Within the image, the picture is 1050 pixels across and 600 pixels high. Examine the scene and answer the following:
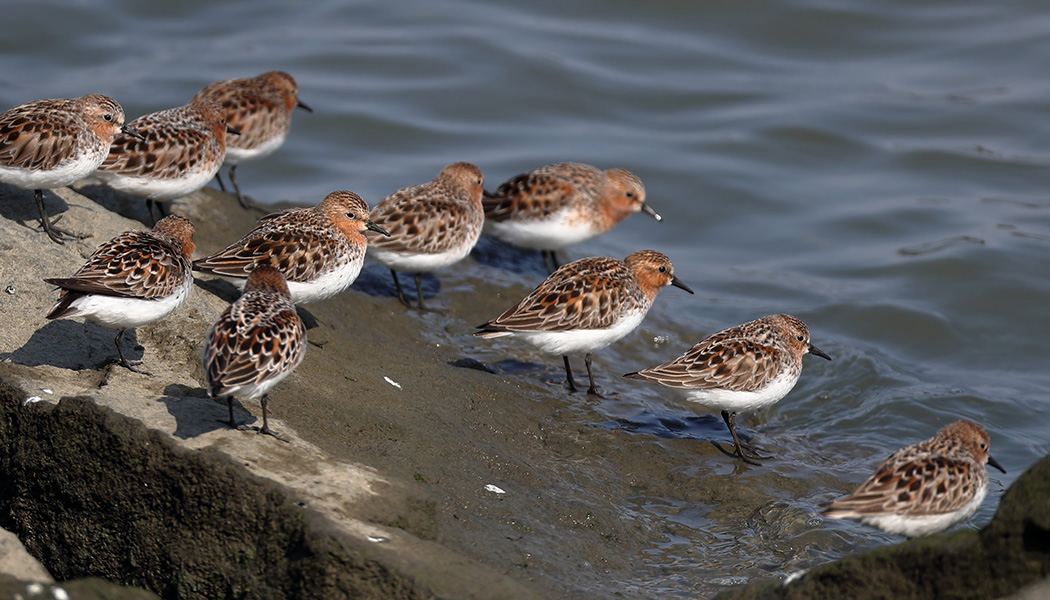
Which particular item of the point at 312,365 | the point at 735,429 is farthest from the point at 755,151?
the point at 312,365

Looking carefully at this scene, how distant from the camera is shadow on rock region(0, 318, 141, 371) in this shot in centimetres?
787

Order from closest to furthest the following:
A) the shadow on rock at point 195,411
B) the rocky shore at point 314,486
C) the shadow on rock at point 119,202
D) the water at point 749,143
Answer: the rocky shore at point 314,486, the shadow on rock at point 195,411, the shadow on rock at point 119,202, the water at point 749,143

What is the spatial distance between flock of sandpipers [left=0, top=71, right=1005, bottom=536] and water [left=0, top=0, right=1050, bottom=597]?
85cm

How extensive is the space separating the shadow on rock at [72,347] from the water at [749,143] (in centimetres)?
426

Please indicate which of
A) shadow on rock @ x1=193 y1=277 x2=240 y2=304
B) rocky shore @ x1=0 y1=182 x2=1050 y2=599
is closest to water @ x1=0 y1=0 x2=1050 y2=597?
rocky shore @ x1=0 y1=182 x2=1050 y2=599

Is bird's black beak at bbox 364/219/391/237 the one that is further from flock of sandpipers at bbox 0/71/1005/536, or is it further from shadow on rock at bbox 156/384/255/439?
shadow on rock at bbox 156/384/255/439

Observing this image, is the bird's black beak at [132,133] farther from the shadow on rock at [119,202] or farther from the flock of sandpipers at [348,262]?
the shadow on rock at [119,202]

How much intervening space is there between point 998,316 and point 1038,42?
828 centimetres

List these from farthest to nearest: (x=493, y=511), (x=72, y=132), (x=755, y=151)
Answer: (x=755, y=151)
(x=72, y=132)
(x=493, y=511)

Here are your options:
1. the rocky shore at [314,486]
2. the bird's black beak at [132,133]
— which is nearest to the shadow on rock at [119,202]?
the bird's black beak at [132,133]

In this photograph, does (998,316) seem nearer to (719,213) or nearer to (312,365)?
(719,213)

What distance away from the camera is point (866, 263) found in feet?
53.6

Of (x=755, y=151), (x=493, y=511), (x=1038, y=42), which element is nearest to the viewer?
(x=493, y=511)

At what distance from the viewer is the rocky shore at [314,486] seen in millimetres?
6109
